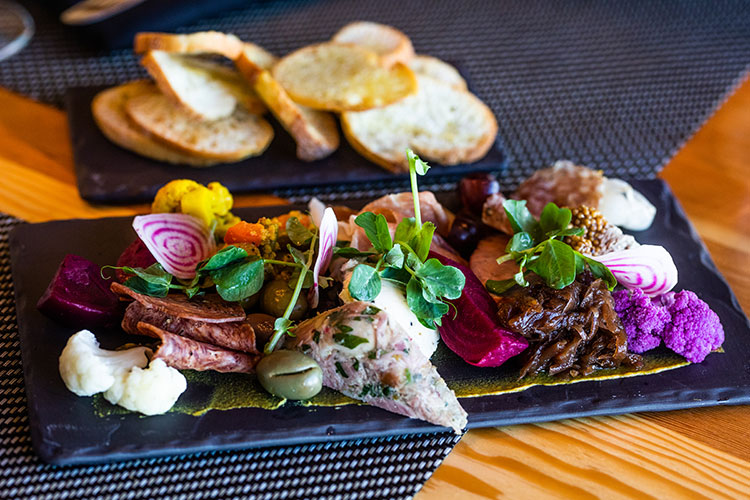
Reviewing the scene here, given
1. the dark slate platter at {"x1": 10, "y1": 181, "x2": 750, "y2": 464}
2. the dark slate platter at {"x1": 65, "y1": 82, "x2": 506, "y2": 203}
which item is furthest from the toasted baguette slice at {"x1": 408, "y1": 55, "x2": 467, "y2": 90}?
the dark slate platter at {"x1": 10, "y1": 181, "x2": 750, "y2": 464}

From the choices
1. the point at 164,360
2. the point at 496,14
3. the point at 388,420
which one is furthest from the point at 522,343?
the point at 496,14

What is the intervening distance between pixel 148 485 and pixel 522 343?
1.02 m

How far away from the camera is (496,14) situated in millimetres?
4148

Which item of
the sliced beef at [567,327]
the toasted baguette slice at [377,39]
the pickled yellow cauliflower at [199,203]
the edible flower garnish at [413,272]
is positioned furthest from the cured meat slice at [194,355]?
the toasted baguette slice at [377,39]

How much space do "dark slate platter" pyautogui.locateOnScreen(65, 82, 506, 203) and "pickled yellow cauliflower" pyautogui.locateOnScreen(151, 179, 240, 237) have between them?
41 cm

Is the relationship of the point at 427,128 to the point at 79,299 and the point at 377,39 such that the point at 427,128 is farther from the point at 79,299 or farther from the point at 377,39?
the point at 79,299

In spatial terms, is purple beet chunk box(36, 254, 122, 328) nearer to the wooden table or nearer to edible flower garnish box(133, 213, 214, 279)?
edible flower garnish box(133, 213, 214, 279)

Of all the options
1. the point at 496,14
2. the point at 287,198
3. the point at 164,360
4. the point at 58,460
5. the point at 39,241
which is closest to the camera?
the point at 58,460

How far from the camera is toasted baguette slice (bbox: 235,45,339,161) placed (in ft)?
9.37

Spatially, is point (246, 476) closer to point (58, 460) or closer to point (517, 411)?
point (58, 460)

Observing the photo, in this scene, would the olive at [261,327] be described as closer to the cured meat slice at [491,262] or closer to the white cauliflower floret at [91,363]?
the white cauliflower floret at [91,363]

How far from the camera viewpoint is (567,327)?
204 centimetres

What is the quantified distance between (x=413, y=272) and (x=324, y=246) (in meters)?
0.27

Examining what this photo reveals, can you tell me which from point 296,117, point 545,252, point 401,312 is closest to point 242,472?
point 401,312
